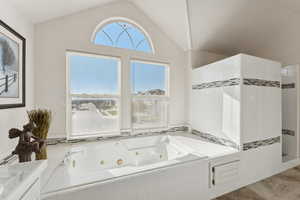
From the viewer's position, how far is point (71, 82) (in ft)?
7.23

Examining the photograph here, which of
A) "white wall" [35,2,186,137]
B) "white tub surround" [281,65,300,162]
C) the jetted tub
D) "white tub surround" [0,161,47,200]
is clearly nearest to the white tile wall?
"white tub surround" [281,65,300,162]

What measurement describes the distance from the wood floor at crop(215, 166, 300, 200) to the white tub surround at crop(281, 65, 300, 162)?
20.6 inches

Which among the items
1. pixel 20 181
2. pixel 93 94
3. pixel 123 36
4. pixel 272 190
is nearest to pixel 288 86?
pixel 272 190

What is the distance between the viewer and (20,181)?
67 centimetres

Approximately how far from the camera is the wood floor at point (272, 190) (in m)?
1.75

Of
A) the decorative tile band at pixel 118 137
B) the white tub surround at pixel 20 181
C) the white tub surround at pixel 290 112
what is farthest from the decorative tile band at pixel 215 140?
the white tub surround at pixel 20 181

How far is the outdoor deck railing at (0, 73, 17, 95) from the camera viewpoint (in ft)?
4.33

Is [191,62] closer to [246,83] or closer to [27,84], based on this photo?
[246,83]

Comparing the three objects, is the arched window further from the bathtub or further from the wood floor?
the wood floor

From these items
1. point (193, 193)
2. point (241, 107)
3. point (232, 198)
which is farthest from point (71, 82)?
point (232, 198)

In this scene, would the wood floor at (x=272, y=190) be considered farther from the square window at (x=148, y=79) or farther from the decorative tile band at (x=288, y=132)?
the square window at (x=148, y=79)

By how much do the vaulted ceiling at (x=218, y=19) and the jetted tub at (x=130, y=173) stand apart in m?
1.81

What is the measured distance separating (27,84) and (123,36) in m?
1.57

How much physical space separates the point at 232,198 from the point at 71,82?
8.77ft
